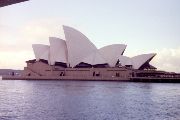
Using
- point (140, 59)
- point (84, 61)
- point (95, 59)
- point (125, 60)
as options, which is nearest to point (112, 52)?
point (125, 60)

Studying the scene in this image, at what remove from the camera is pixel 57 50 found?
70.9 m

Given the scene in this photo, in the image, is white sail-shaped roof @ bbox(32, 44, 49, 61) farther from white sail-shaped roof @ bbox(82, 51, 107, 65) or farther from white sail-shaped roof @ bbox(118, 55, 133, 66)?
white sail-shaped roof @ bbox(118, 55, 133, 66)

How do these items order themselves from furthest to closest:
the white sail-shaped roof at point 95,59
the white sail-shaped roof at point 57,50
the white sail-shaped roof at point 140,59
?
the white sail-shaped roof at point 95,59
the white sail-shaped roof at point 57,50
the white sail-shaped roof at point 140,59

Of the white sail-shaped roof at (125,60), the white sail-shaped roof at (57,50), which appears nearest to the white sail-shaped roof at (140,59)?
the white sail-shaped roof at (125,60)

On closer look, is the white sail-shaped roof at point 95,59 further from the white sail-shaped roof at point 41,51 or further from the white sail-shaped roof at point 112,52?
the white sail-shaped roof at point 41,51

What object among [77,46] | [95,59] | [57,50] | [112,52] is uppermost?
[77,46]

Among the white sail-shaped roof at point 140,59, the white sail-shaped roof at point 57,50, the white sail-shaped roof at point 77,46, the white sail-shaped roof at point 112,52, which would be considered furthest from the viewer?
the white sail-shaped roof at point 112,52

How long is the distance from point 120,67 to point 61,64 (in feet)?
47.2

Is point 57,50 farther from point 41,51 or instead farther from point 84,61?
point 84,61

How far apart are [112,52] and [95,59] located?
167 inches

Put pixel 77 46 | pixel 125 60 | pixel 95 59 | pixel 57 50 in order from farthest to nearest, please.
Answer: pixel 95 59, pixel 125 60, pixel 57 50, pixel 77 46

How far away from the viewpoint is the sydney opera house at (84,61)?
68.3 m

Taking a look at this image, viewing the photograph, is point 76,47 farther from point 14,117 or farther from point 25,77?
point 14,117

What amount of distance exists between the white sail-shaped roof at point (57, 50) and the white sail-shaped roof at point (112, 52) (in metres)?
8.13
